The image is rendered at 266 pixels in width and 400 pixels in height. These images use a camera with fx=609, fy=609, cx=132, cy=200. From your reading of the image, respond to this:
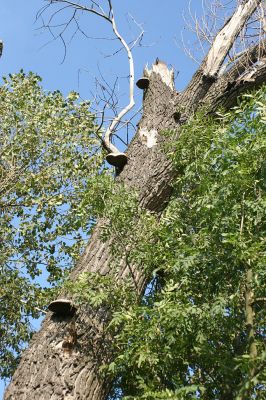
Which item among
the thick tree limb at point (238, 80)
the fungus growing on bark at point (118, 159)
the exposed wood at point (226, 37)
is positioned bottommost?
the fungus growing on bark at point (118, 159)

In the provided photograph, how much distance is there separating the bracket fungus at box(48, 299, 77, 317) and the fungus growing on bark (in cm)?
228

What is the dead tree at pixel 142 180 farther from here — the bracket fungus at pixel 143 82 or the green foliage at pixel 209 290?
the green foliage at pixel 209 290

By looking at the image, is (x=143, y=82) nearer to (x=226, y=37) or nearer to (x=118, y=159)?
(x=226, y=37)

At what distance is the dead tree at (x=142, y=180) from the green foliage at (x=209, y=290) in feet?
0.85

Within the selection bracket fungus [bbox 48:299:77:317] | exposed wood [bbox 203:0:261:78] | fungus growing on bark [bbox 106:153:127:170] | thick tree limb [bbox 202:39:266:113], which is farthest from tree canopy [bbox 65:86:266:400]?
exposed wood [bbox 203:0:261:78]

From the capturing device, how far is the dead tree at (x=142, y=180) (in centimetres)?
514

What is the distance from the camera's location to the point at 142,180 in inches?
274

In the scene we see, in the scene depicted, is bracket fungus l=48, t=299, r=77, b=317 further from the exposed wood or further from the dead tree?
the exposed wood

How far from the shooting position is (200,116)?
242 inches

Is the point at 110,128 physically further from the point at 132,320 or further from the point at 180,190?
the point at 132,320

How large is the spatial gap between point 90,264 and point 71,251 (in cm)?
527

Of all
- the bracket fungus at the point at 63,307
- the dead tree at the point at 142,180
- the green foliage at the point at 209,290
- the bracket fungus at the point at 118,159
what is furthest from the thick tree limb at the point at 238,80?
the bracket fungus at the point at 63,307

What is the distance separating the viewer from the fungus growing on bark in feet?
23.9

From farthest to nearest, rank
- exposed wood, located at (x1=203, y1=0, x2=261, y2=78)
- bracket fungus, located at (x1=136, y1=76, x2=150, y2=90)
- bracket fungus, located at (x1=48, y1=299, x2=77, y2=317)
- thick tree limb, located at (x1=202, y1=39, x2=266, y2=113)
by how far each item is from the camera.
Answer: bracket fungus, located at (x1=136, y1=76, x2=150, y2=90) < exposed wood, located at (x1=203, y1=0, x2=261, y2=78) < thick tree limb, located at (x1=202, y1=39, x2=266, y2=113) < bracket fungus, located at (x1=48, y1=299, x2=77, y2=317)
